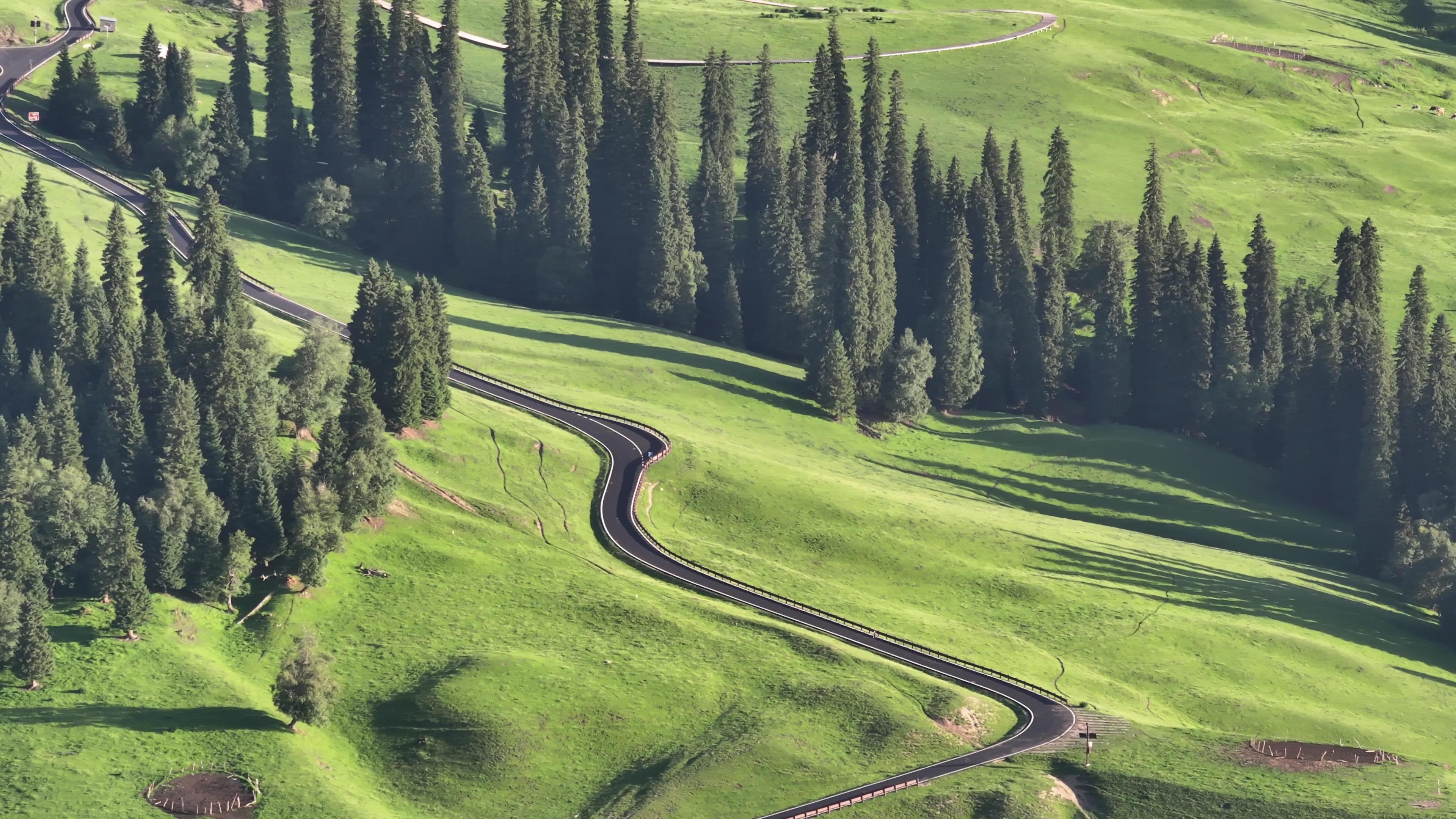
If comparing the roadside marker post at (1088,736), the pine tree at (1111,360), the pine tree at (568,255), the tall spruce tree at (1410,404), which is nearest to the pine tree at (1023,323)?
the pine tree at (1111,360)

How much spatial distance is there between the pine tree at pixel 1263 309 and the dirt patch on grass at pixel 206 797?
128287 mm

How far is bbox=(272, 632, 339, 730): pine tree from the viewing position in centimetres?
9962

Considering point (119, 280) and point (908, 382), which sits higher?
Answer: point (119, 280)

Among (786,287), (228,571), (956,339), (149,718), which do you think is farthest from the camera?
(786,287)

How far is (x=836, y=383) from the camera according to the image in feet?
554

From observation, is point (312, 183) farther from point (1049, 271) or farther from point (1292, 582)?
point (1292, 582)

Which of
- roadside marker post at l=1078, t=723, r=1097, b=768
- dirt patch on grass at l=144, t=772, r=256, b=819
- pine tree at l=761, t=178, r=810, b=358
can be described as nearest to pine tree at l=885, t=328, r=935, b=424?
pine tree at l=761, t=178, r=810, b=358

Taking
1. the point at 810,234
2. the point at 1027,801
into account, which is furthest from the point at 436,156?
the point at 1027,801

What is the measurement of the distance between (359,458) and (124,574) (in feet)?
60.2

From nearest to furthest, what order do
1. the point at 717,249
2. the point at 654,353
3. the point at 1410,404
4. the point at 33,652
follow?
the point at 33,652
the point at 1410,404
the point at 654,353
the point at 717,249

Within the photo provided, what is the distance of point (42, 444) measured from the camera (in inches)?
4692

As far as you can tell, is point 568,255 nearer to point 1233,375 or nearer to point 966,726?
point 1233,375

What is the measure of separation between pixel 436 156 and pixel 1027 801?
402 ft

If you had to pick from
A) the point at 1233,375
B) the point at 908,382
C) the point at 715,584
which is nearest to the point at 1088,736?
the point at 715,584
